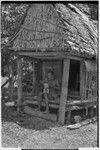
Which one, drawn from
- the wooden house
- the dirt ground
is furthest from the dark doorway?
the dirt ground

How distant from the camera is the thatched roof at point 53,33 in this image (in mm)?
9594

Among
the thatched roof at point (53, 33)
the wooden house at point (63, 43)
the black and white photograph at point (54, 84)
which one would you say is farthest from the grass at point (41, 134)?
the thatched roof at point (53, 33)

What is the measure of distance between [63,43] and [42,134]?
3.09m

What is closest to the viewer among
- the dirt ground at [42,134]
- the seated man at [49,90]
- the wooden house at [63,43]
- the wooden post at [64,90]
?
the dirt ground at [42,134]

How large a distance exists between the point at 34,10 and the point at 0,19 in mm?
2271

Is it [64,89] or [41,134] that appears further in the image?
[64,89]

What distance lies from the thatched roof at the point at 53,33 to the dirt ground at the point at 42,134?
2636 millimetres

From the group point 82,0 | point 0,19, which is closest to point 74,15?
point 82,0

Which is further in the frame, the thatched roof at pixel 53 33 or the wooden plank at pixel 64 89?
the wooden plank at pixel 64 89

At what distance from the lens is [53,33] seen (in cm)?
984

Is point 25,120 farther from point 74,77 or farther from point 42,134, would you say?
point 74,77

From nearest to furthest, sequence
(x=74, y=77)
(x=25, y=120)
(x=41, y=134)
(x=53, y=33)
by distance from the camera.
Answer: (x=41, y=134) → (x=53, y=33) → (x=25, y=120) → (x=74, y=77)

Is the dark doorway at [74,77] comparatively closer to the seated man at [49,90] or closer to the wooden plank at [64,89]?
the seated man at [49,90]

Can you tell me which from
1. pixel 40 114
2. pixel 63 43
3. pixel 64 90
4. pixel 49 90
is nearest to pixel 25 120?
pixel 40 114
